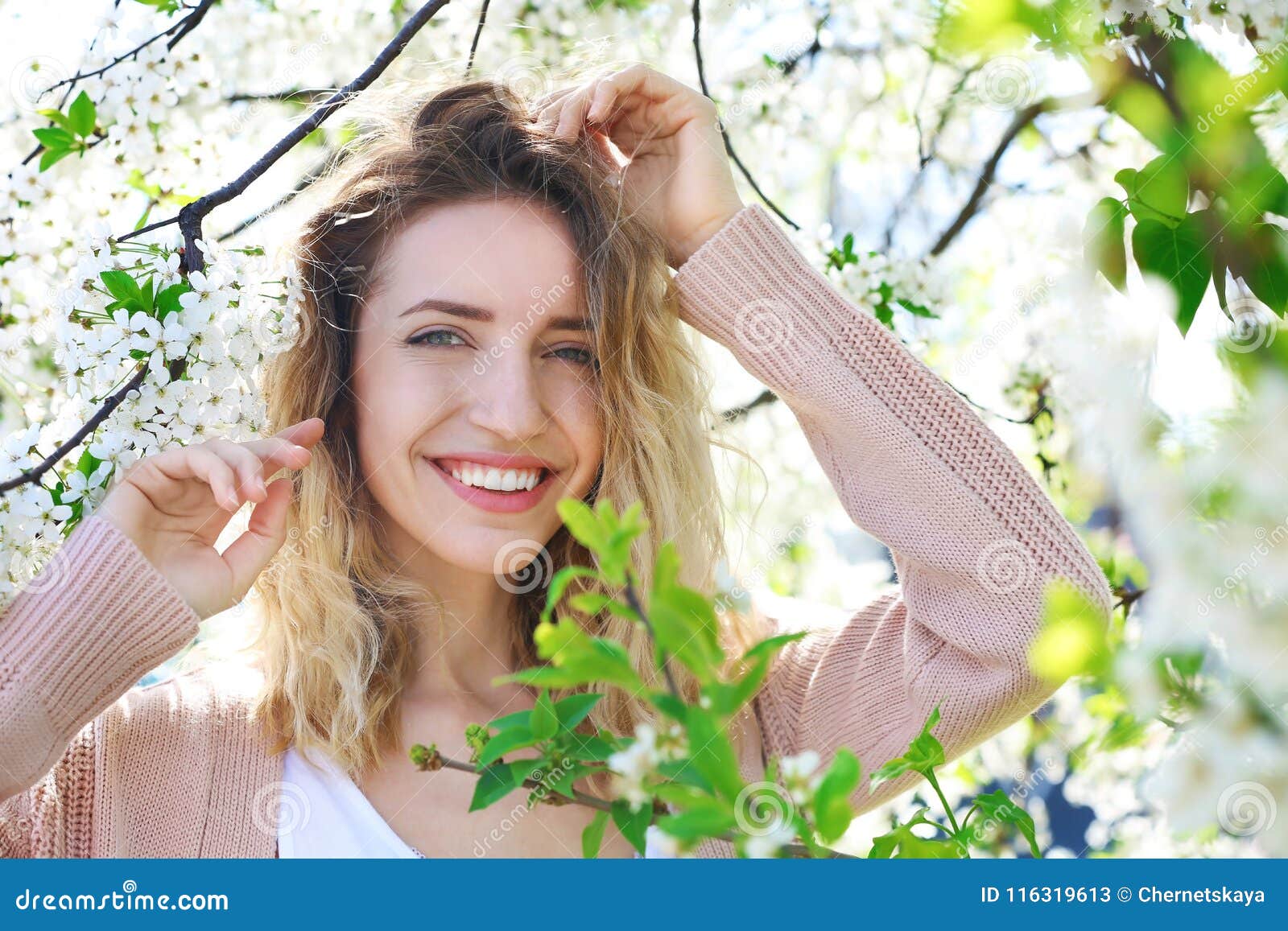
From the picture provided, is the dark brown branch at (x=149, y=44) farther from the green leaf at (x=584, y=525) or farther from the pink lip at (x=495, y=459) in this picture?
the green leaf at (x=584, y=525)

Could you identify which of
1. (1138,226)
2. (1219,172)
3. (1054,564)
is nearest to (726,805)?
(1219,172)

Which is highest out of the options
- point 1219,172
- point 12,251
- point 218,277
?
point 12,251

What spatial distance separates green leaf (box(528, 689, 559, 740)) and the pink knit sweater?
0.83 m

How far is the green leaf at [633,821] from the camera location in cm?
53

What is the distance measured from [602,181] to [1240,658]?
1.20 metres

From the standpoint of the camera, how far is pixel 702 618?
1.47 feet

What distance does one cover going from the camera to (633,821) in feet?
1.79

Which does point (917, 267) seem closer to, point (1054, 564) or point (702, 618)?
point (1054, 564)

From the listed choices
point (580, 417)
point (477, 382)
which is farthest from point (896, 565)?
point (477, 382)

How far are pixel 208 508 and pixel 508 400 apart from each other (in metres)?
0.36

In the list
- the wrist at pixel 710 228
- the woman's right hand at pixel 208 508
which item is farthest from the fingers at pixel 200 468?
the wrist at pixel 710 228

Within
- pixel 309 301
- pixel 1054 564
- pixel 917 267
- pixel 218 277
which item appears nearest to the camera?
pixel 218 277

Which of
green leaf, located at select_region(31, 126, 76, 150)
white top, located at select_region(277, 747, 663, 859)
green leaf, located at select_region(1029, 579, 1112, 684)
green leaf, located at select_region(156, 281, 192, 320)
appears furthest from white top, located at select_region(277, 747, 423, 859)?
green leaf, located at select_region(1029, 579, 1112, 684)

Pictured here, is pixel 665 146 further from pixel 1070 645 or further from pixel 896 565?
pixel 1070 645
